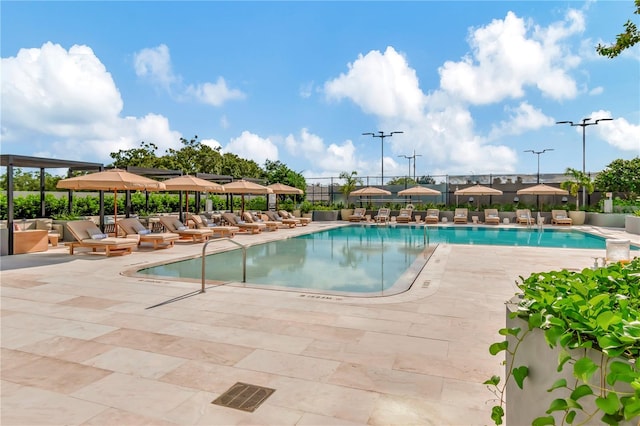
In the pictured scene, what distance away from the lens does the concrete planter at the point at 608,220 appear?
2027 cm

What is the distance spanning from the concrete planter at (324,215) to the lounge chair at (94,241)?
1564 cm

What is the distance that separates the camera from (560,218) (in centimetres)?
2184

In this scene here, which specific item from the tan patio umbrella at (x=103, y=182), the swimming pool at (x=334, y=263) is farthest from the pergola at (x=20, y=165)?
the swimming pool at (x=334, y=263)

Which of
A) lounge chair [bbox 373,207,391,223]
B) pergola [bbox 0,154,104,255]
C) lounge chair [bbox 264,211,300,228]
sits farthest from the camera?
lounge chair [bbox 373,207,391,223]

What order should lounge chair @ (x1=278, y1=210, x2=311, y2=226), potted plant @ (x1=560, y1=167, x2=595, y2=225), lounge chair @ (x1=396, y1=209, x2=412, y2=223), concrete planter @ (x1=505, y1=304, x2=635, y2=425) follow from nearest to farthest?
concrete planter @ (x1=505, y1=304, x2=635, y2=425) → lounge chair @ (x1=278, y1=210, x2=311, y2=226) → potted plant @ (x1=560, y1=167, x2=595, y2=225) → lounge chair @ (x1=396, y1=209, x2=412, y2=223)

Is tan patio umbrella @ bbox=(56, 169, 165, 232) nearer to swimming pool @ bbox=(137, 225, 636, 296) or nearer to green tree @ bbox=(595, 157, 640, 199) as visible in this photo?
swimming pool @ bbox=(137, 225, 636, 296)

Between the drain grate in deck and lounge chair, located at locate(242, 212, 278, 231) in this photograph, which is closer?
the drain grate in deck

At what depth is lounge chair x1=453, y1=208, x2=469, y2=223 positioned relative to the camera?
2352 cm

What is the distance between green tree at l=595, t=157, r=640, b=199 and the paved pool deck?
1015 inches

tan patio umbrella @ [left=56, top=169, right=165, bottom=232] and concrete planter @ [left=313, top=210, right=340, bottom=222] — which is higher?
tan patio umbrella @ [left=56, top=169, right=165, bottom=232]

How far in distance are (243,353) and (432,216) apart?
2127 cm

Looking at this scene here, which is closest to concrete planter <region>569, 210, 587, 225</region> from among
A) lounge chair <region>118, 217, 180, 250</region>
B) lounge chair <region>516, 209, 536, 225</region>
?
lounge chair <region>516, 209, 536, 225</region>

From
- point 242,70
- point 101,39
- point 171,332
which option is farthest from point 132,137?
point 171,332

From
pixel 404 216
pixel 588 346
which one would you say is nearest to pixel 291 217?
pixel 404 216
